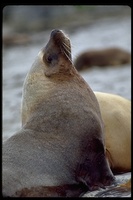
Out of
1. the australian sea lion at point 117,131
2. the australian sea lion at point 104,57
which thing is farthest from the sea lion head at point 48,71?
the australian sea lion at point 104,57

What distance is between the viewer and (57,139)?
4922 millimetres

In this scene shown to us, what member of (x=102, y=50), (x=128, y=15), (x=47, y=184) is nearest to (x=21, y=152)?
A: (x=47, y=184)

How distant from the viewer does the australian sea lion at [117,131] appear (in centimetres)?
571

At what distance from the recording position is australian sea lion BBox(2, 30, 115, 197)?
4.70 meters

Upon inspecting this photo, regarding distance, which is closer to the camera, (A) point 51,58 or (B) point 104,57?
(A) point 51,58

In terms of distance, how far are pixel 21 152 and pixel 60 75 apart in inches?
33.2

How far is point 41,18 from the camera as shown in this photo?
33.3m

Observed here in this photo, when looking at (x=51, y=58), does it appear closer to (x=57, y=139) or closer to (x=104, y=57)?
(x=57, y=139)

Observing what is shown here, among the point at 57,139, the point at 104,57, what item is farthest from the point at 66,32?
the point at 57,139

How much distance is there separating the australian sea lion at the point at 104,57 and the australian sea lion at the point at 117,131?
400 inches

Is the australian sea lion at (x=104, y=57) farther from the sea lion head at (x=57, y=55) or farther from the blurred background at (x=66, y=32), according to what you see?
the sea lion head at (x=57, y=55)

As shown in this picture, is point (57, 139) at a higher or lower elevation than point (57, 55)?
lower

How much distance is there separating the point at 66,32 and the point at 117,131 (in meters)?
15.9

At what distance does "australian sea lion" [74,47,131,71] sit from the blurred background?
19 cm
